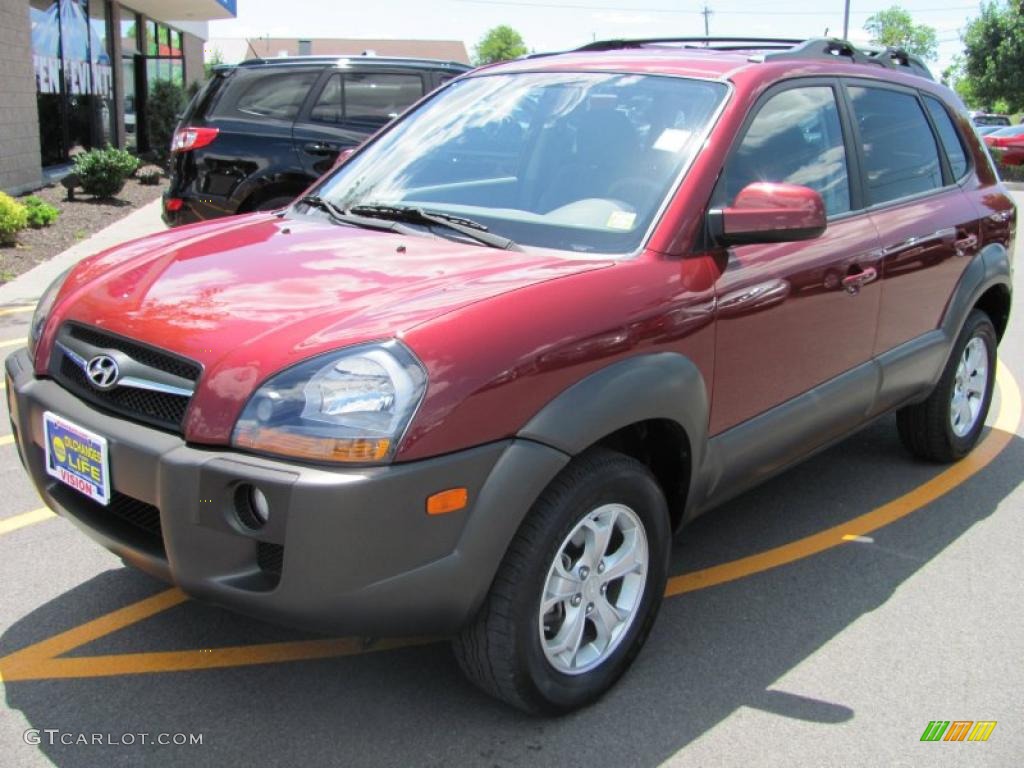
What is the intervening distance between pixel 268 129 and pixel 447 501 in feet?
22.5

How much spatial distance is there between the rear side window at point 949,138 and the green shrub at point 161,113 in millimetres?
20022

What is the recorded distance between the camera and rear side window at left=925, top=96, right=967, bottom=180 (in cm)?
479

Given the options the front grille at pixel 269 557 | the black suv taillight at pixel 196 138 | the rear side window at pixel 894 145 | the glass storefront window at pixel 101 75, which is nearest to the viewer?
the front grille at pixel 269 557

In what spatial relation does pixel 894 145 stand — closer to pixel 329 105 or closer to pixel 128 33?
pixel 329 105

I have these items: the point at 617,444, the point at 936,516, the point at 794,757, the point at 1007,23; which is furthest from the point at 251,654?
the point at 1007,23

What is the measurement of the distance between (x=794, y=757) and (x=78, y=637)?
2.19 metres

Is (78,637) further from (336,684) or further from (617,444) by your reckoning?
(617,444)

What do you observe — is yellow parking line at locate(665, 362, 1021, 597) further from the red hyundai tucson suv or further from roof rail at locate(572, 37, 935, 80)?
roof rail at locate(572, 37, 935, 80)

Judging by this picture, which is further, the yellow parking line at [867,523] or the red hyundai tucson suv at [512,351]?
the yellow parking line at [867,523]

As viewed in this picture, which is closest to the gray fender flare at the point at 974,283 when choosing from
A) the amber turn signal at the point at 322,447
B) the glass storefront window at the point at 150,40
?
the amber turn signal at the point at 322,447

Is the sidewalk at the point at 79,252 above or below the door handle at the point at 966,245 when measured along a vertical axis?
below

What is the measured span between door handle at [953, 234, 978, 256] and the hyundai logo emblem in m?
3.57

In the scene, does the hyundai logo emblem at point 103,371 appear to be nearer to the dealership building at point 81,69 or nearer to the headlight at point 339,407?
the headlight at point 339,407

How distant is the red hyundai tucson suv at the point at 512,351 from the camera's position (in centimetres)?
241
